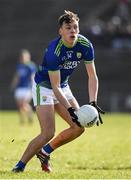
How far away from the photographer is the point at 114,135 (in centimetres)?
1927

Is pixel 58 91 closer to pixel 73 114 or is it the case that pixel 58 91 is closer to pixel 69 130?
pixel 73 114

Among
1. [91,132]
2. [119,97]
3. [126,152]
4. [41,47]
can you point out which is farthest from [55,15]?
[126,152]

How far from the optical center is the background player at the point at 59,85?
984cm

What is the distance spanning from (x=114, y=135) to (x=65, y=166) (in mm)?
7833

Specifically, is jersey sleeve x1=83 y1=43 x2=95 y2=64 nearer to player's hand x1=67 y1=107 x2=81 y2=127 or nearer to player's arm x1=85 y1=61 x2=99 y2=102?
player's arm x1=85 y1=61 x2=99 y2=102

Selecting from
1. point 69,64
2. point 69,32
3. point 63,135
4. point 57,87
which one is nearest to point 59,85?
point 57,87

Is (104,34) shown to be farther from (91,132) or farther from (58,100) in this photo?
(58,100)

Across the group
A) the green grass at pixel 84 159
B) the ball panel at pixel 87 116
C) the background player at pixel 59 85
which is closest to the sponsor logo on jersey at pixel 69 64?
the background player at pixel 59 85

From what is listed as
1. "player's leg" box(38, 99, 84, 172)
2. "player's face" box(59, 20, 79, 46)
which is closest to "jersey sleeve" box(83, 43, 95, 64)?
"player's face" box(59, 20, 79, 46)

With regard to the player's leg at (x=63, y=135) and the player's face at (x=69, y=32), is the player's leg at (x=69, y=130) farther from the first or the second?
the player's face at (x=69, y=32)

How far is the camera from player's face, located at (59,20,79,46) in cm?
978

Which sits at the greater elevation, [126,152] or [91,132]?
[126,152]

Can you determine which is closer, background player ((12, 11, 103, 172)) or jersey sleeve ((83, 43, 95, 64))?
background player ((12, 11, 103, 172))

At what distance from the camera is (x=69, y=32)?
32.1 ft
